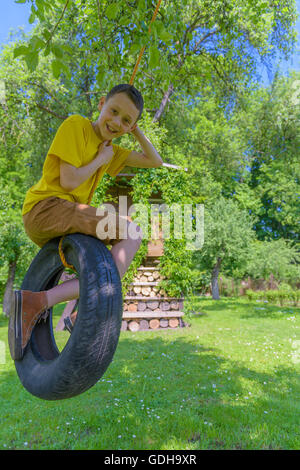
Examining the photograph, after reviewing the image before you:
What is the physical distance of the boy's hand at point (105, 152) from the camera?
197 centimetres

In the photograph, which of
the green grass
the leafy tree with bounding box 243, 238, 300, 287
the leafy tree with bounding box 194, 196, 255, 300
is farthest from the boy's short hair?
the leafy tree with bounding box 243, 238, 300, 287

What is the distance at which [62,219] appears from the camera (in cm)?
188

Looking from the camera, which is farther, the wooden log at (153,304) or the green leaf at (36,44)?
the wooden log at (153,304)

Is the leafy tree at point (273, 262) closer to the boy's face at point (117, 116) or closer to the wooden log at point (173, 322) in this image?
the wooden log at point (173, 322)

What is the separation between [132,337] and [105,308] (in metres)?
6.67

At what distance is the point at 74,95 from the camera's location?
13.5 metres

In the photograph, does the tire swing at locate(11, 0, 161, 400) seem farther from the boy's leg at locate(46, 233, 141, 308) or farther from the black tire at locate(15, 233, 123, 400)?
the boy's leg at locate(46, 233, 141, 308)

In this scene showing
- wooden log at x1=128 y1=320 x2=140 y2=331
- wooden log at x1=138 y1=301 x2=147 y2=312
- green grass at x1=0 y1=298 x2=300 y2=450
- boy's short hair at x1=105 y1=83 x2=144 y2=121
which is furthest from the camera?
wooden log at x1=138 y1=301 x2=147 y2=312

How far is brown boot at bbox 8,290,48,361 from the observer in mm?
1896

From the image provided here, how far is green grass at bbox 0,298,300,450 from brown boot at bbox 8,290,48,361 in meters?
1.90

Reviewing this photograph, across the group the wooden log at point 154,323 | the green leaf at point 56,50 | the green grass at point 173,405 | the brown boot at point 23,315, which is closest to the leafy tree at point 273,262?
the wooden log at point 154,323

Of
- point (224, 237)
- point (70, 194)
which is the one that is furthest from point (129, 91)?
point (224, 237)
